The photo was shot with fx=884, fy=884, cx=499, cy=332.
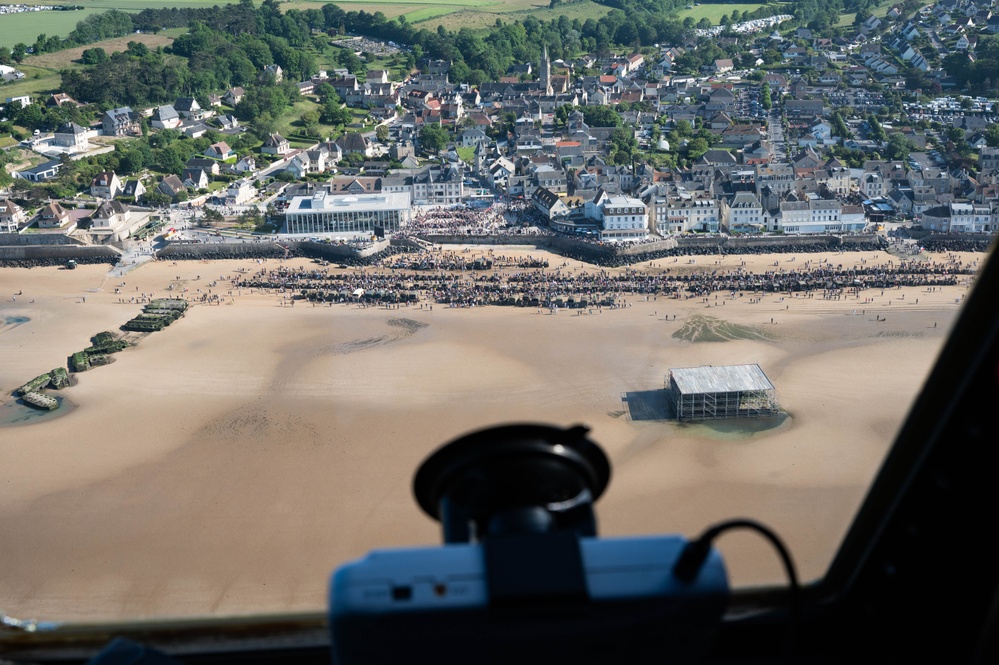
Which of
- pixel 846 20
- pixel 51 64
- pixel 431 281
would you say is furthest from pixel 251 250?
pixel 846 20

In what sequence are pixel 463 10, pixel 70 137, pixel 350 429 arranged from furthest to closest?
pixel 463 10, pixel 70 137, pixel 350 429

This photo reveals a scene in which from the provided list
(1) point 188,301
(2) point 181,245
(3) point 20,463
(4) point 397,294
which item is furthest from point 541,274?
(3) point 20,463

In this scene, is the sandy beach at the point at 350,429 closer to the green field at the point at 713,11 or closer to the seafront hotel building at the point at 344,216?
the seafront hotel building at the point at 344,216

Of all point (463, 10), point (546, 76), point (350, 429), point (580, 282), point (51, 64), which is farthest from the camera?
point (463, 10)

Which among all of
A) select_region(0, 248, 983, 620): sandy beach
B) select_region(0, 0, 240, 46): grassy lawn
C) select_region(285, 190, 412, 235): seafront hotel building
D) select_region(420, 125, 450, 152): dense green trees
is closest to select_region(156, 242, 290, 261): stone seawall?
select_region(285, 190, 412, 235): seafront hotel building

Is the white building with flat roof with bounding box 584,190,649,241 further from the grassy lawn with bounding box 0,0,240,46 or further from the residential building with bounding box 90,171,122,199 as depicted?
the grassy lawn with bounding box 0,0,240,46

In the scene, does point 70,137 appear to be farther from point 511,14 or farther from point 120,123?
point 511,14

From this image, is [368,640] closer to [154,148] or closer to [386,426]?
[386,426]
